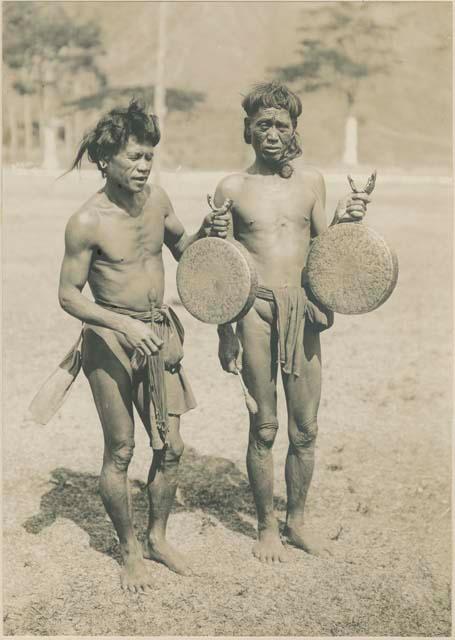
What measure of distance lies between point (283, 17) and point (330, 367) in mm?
32438

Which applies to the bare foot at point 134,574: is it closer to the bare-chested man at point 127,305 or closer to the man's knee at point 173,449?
the bare-chested man at point 127,305

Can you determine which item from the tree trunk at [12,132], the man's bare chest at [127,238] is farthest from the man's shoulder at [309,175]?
the tree trunk at [12,132]

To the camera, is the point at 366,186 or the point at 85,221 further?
the point at 366,186

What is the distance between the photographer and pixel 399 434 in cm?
749

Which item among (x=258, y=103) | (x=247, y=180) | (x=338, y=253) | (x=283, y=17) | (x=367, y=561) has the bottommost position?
(x=367, y=561)

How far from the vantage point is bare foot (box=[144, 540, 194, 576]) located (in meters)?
4.97

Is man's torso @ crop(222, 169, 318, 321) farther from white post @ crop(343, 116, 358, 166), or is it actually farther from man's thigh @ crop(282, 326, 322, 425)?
white post @ crop(343, 116, 358, 166)

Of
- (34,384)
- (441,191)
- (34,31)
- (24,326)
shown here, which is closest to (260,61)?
(34,31)

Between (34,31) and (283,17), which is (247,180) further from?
(283,17)

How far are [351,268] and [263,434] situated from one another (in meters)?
1.13

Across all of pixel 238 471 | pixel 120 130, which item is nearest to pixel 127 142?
pixel 120 130

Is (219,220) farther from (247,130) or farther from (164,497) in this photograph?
(164,497)

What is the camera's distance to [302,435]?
5.11 meters

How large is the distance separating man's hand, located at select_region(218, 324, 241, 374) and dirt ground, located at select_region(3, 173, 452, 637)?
1225 millimetres
